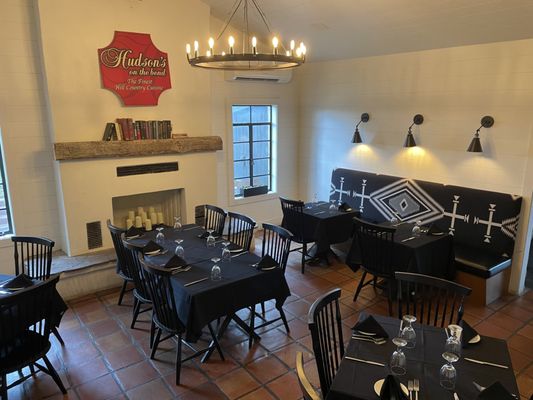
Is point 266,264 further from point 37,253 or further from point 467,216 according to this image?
point 467,216

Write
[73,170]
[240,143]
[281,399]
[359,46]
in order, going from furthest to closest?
[240,143] → [359,46] → [73,170] → [281,399]

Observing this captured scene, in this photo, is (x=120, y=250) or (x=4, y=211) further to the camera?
(x=4, y=211)

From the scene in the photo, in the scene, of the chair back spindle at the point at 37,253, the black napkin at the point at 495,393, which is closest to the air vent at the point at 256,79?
the chair back spindle at the point at 37,253

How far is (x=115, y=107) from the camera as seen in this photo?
5.21 metres

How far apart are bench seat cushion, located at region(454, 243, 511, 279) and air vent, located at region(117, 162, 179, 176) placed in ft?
12.9

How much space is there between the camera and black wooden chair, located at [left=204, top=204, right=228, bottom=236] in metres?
4.88

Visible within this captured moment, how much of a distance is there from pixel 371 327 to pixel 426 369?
41 centimetres

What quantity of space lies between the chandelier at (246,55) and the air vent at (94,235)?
8.07ft

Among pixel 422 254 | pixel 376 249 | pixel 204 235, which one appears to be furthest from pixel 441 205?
pixel 204 235

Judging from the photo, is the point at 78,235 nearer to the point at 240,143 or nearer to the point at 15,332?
the point at 15,332

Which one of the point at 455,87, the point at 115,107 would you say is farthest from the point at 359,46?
the point at 115,107

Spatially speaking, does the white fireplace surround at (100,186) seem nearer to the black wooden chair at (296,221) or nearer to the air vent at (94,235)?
the air vent at (94,235)

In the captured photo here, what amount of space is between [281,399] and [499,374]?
62.5 inches

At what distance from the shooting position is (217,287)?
10.7 ft
